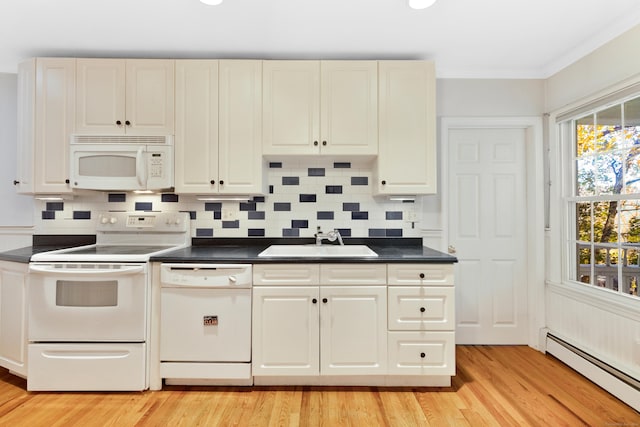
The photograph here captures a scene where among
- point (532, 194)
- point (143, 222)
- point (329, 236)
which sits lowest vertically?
point (329, 236)

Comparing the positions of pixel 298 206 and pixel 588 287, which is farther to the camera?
pixel 298 206

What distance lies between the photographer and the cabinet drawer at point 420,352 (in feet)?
6.82

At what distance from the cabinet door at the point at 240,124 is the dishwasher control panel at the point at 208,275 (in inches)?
24.0

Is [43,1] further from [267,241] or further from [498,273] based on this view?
[498,273]

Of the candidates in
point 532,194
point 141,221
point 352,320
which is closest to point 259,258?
point 352,320

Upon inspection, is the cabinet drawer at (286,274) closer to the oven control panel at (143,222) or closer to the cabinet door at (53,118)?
the oven control panel at (143,222)

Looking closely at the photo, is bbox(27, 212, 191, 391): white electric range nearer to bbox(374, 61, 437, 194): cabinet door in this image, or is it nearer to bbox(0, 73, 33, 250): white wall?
bbox(0, 73, 33, 250): white wall

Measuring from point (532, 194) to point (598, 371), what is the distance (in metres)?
1.33

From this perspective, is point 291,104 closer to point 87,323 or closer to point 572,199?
point 87,323

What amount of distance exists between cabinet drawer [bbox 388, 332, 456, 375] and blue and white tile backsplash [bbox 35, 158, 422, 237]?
0.88 meters

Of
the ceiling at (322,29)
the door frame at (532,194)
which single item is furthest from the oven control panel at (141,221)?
the door frame at (532,194)

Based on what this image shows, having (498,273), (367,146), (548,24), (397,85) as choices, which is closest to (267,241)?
(367,146)

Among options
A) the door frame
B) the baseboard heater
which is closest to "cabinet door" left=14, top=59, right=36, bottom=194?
the door frame

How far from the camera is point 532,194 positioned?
9.05 ft
